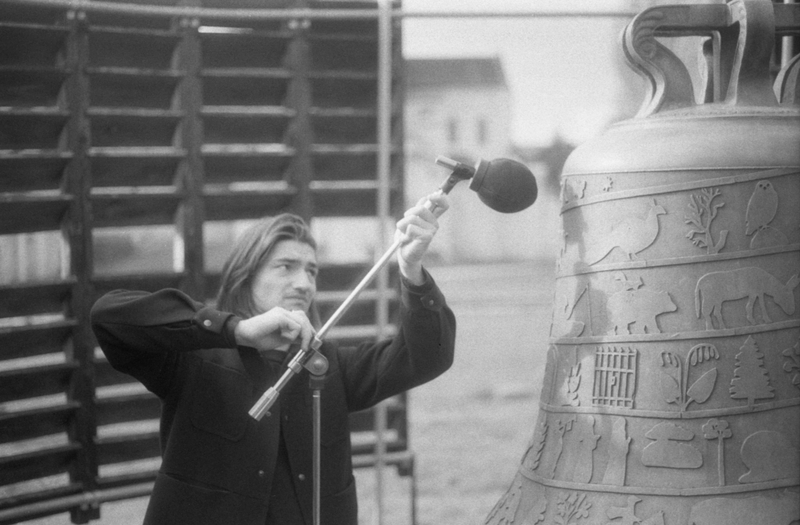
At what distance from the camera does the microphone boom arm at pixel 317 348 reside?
2.04m

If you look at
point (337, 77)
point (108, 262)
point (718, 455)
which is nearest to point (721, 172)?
point (718, 455)

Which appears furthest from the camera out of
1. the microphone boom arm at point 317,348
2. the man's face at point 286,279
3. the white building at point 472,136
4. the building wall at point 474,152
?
the white building at point 472,136

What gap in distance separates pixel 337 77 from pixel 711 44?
4.53 ft

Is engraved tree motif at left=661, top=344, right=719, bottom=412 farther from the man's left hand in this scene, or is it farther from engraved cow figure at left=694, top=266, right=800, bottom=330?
the man's left hand

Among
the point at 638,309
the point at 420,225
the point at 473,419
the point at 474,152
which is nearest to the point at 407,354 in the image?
the point at 420,225

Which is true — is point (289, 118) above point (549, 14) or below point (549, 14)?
below

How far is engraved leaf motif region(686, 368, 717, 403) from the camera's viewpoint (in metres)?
2.07

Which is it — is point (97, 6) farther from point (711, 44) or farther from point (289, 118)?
point (711, 44)

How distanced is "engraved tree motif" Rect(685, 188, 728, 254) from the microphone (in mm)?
380

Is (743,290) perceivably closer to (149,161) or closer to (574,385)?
(574,385)

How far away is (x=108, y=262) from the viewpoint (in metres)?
19.6

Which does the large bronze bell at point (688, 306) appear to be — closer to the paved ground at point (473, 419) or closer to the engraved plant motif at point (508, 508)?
the engraved plant motif at point (508, 508)

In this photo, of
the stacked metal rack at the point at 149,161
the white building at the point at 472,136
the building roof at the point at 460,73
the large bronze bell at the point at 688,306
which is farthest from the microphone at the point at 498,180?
Result: the building roof at the point at 460,73

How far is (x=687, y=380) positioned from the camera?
2082 mm
